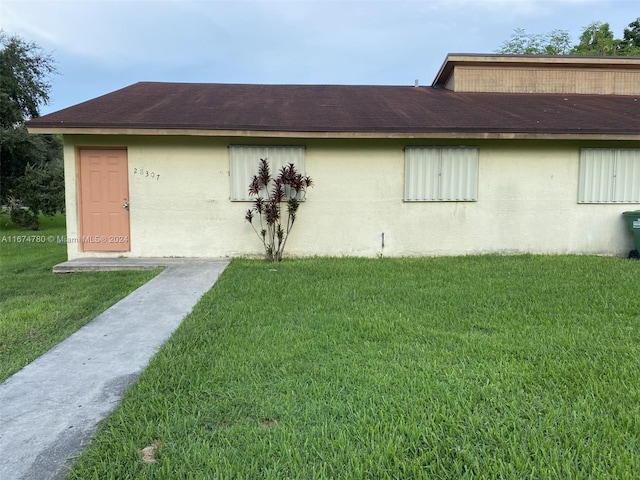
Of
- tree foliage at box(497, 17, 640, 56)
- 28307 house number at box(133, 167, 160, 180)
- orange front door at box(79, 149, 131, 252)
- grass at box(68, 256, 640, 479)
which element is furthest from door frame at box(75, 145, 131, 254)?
tree foliage at box(497, 17, 640, 56)

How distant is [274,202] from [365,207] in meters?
1.85

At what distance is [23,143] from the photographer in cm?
1800

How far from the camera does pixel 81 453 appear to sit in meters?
2.24

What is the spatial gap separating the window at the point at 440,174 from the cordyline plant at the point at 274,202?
6.87 feet

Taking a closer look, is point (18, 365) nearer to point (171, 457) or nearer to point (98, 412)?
point (98, 412)

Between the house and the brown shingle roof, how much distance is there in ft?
0.18

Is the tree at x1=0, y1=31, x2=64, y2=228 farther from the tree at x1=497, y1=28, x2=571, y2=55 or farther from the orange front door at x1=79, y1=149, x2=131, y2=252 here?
the tree at x1=497, y1=28, x2=571, y2=55

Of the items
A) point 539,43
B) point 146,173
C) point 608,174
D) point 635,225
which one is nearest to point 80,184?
point 146,173

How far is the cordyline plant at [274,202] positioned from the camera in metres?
7.87

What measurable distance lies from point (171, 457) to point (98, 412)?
77 cm

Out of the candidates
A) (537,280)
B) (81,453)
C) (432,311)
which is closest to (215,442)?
(81,453)

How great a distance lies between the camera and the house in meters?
8.04

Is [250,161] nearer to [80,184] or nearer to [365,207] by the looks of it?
[365,207]

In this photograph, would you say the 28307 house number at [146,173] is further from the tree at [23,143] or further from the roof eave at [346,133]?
the tree at [23,143]
